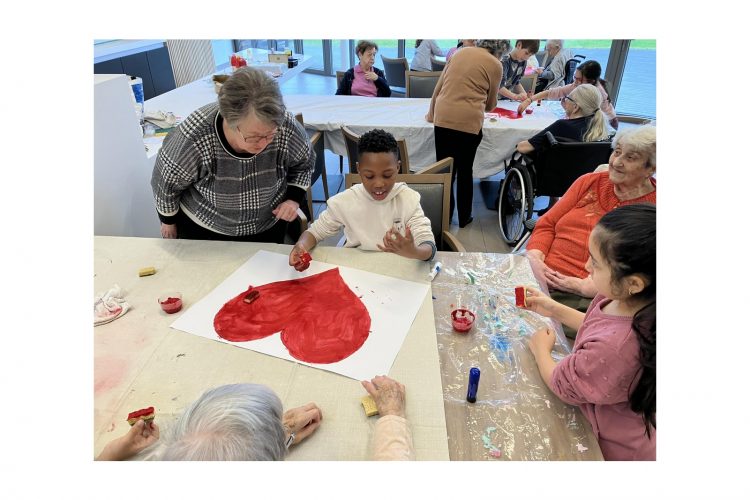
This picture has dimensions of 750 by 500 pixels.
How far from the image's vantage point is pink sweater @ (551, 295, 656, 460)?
0.99m

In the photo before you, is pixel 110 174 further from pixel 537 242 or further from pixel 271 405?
pixel 537 242

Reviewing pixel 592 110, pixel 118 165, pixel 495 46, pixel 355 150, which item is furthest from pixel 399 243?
pixel 592 110

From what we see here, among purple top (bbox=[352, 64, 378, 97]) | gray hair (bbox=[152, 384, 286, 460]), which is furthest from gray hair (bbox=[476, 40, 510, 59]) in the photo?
gray hair (bbox=[152, 384, 286, 460])

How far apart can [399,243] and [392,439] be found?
2.42 ft

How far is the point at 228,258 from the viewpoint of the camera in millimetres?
1705

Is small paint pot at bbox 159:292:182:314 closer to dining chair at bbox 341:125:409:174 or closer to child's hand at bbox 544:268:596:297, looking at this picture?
child's hand at bbox 544:268:596:297

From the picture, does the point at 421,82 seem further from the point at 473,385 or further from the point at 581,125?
the point at 473,385

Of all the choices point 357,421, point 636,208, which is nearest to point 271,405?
point 357,421

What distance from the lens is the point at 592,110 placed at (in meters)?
3.11

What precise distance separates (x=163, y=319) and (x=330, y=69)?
835 cm

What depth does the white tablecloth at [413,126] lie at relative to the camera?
3.62 meters

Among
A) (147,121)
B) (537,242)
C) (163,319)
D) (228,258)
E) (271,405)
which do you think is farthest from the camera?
(147,121)

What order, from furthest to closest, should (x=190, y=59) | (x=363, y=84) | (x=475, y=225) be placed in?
1. (x=190, y=59)
2. (x=363, y=84)
3. (x=475, y=225)

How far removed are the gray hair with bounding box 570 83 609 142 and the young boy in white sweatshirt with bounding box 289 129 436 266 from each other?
75.9 inches
